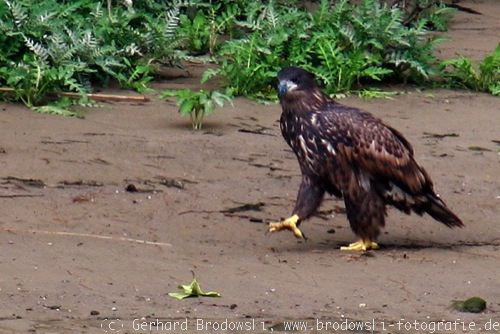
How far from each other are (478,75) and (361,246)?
3893 millimetres

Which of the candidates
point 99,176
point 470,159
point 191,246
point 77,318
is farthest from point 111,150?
point 77,318

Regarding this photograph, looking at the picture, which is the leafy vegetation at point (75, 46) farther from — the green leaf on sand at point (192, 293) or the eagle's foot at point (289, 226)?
the green leaf on sand at point (192, 293)

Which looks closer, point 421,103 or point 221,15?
point 421,103

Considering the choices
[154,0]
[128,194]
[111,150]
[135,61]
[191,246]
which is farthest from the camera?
[154,0]

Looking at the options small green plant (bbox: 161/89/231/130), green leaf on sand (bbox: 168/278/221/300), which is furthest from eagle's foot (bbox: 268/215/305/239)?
small green plant (bbox: 161/89/231/130)

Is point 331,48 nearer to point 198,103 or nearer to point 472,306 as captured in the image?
point 198,103

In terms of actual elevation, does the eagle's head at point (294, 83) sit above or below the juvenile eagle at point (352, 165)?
above

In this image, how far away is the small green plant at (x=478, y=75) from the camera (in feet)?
40.1

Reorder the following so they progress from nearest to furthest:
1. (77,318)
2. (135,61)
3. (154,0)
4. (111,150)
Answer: (77,318), (111,150), (135,61), (154,0)

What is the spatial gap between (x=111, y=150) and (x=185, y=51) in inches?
Result: 97.5

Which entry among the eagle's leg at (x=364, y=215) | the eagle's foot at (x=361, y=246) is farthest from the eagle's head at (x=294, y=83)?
the eagle's foot at (x=361, y=246)

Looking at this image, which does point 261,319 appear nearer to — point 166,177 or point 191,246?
point 191,246

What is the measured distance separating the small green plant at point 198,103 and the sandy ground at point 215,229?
10 centimetres

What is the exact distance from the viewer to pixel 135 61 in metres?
11.9
